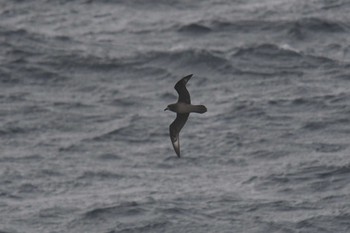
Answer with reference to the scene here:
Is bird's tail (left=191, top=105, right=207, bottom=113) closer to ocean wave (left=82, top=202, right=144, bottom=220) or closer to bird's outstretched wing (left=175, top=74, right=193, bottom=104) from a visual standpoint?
bird's outstretched wing (left=175, top=74, right=193, bottom=104)

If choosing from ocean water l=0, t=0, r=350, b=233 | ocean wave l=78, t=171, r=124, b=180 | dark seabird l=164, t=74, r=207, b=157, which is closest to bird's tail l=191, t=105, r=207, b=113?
dark seabird l=164, t=74, r=207, b=157

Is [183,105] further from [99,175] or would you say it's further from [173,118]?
[173,118]

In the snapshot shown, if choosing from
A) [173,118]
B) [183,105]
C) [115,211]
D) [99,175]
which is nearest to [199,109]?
[183,105]

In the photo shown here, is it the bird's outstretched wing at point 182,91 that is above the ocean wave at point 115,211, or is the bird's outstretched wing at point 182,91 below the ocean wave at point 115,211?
above

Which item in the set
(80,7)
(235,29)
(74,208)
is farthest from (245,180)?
(80,7)

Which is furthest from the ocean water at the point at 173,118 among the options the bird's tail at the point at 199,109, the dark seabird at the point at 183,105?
the bird's tail at the point at 199,109

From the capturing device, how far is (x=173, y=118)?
39219 millimetres

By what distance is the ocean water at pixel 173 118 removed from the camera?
3462cm

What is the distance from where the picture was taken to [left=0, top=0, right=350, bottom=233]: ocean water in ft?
114

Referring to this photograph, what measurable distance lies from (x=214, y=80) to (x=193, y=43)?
9.45 ft

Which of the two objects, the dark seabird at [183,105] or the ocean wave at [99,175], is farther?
the ocean wave at [99,175]

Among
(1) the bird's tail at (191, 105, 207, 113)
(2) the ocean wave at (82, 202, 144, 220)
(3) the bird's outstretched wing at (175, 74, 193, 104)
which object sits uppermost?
(3) the bird's outstretched wing at (175, 74, 193, 104)

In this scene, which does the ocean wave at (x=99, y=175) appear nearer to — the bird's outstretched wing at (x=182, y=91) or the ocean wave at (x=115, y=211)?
the ocean wave at (x=115, y=211)

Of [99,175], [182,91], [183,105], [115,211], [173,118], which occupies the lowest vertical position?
[115,211]
